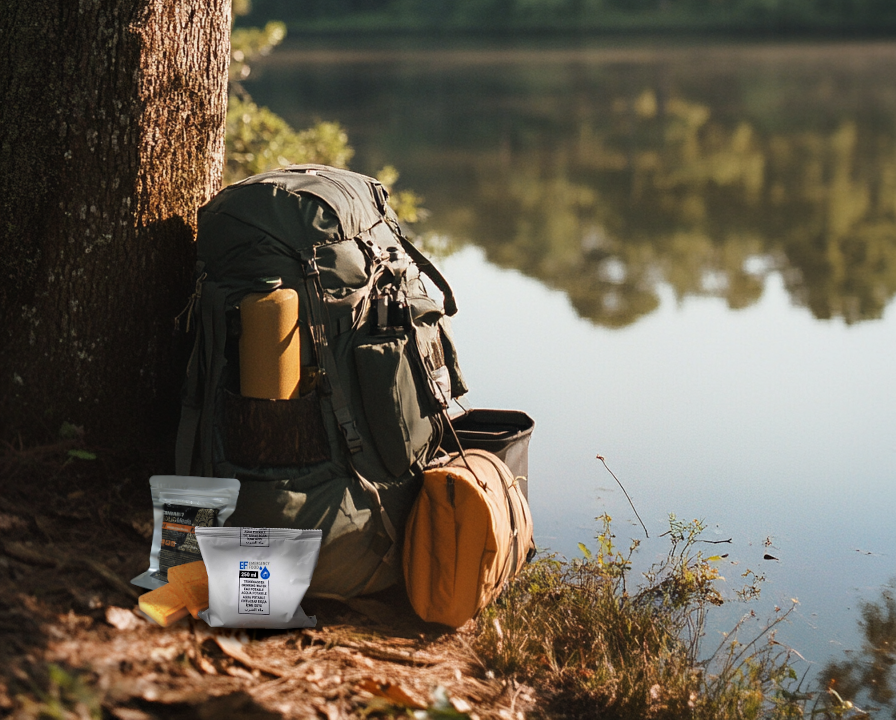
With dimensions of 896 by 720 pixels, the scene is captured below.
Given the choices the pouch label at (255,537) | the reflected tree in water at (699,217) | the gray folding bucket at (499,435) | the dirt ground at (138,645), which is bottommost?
the dirt ground at (138,645)

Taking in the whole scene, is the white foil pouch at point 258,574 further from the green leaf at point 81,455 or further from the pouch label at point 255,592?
the green leaf at point 81,455

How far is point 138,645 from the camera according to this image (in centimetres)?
230

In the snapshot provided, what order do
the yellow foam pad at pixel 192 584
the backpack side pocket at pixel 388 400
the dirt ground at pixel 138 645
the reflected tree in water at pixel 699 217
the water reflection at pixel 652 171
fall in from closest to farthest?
the dirt ground at pixel 138 645 < the yellow foam pad at pixel 192 584 < the backpack side pocket at pixel 388 400 < the reflected tree in water at pixel 699 217 < the water reflection at pixel 652 171

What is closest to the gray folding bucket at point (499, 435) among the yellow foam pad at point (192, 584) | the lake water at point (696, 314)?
the lake water at point (696, 314)

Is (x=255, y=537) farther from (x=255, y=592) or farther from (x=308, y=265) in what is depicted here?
(x=308, y=265)

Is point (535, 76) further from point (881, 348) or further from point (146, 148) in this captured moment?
point (146, 148)

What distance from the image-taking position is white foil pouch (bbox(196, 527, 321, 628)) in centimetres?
256

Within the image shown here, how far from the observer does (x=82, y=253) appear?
2822mm

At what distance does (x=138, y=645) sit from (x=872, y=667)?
7.33ft

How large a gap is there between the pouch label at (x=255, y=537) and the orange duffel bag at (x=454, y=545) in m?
0.47

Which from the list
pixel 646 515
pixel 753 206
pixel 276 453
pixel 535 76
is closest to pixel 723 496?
pixel 646 515

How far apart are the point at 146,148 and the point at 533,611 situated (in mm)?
1887

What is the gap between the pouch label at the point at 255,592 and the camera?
2580 mm

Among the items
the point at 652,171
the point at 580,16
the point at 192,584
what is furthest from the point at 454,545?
the point at 580,16
